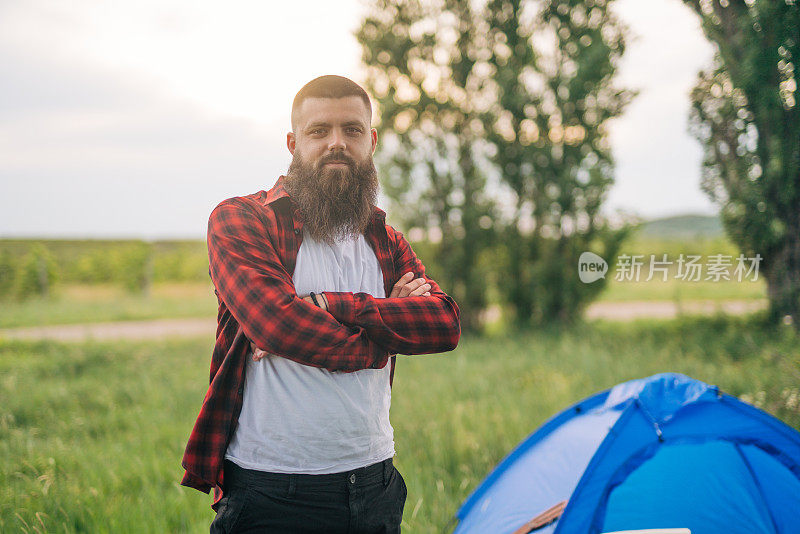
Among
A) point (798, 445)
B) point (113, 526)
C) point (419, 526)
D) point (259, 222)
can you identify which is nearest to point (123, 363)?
point (113, 526)

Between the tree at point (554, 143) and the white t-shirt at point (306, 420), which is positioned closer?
the white t-shirt at point (306, 420)

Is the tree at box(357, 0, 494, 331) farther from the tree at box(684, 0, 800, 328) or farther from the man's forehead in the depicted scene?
the man's forehead

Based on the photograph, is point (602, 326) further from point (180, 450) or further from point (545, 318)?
point (180, 450)

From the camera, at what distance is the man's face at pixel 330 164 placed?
5.67 ft

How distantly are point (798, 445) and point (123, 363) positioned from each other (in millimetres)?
8520

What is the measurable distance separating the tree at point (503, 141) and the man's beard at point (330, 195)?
9339 mm

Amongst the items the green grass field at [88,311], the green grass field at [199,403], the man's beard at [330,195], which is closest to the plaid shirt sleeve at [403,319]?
the man's beard at [330,195]

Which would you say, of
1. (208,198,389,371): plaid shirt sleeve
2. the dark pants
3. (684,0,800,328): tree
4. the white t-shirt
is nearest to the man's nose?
(208,198,389,371): plaid shirt sleeve

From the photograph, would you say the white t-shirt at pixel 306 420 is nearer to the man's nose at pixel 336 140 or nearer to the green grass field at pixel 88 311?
the man's nose at pixel 336 140

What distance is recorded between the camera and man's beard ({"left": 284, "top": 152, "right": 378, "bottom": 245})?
1767mm

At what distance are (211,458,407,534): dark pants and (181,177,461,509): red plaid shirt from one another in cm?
11

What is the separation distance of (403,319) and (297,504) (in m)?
0.64

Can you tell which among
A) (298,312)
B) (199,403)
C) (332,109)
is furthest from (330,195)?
(199,403)

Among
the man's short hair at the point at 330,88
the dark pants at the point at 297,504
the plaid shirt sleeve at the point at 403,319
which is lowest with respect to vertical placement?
the dark pants at the point at 297,504
